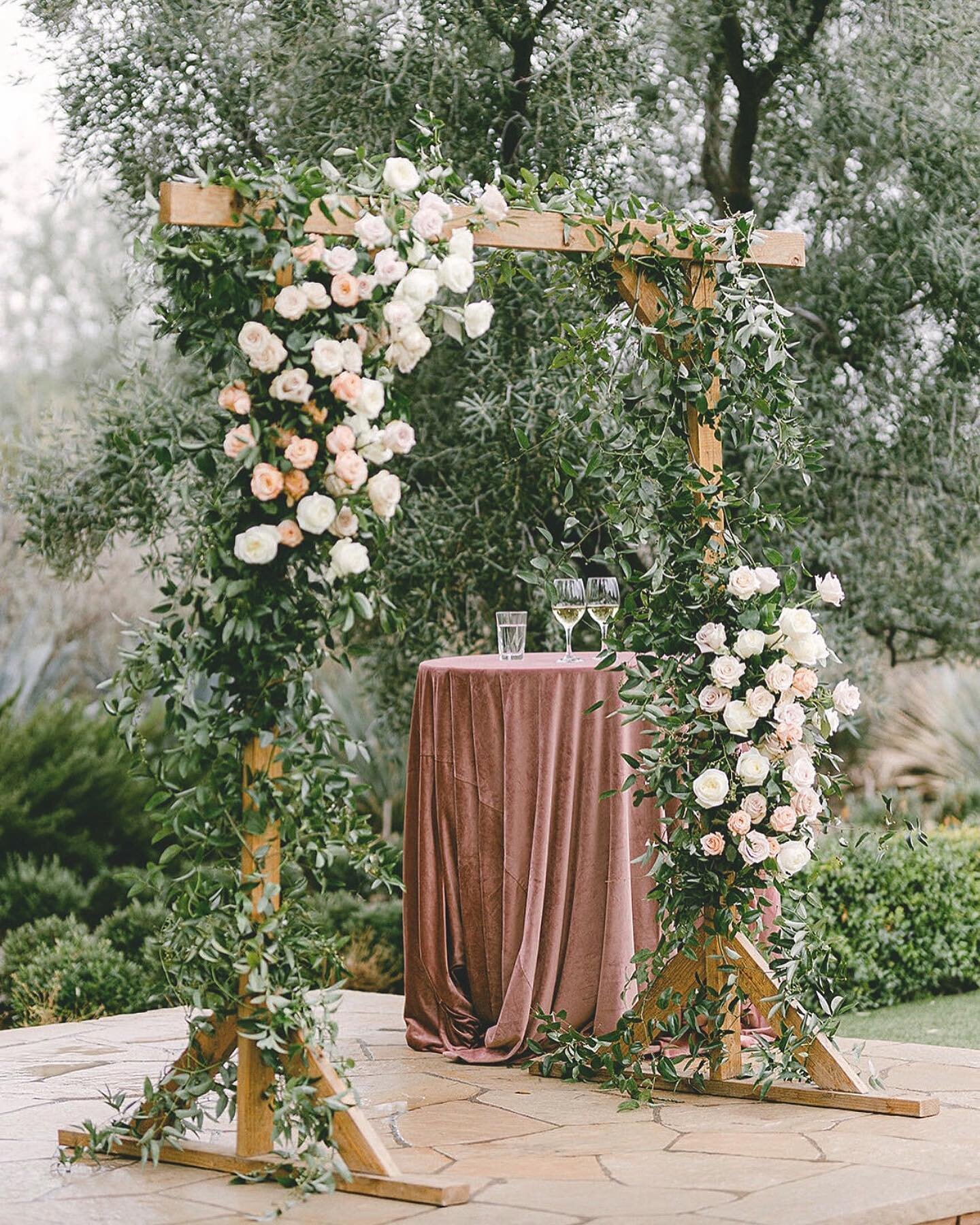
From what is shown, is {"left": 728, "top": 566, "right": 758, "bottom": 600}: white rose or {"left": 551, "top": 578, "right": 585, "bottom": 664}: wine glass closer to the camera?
{"left": 728, "top": 566, "right": 758, "bottom": 600}: white rose

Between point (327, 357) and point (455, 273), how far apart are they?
14.4 inches

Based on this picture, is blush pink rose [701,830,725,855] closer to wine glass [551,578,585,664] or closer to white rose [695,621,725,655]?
white rose [695,621,725,655]

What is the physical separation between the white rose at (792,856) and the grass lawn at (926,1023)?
1.60 metres

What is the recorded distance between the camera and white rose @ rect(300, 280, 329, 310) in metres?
3.32

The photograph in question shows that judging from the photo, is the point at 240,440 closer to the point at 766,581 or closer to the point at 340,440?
the point at 340,440

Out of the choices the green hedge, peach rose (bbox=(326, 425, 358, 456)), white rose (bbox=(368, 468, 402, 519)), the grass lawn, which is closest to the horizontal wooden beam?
peach rose (bbox=(326, 425, 358, 456))

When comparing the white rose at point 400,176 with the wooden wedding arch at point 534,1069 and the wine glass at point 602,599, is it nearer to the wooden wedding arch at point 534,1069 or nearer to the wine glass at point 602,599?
the wooden wedding arch at point 534,1069

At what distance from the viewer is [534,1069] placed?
443cm

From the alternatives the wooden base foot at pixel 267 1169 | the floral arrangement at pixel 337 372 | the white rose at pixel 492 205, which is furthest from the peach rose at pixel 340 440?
the wooden base foot at pixel 267 1169

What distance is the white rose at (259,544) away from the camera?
10.8 ft

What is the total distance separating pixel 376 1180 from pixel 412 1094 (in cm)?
92

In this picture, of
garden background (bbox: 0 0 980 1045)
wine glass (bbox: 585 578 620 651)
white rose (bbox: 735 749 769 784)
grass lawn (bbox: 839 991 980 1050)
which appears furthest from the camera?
garden background (bbox: 0 0 980 1045)

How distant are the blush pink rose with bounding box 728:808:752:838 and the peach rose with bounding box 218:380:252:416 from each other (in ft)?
5.21

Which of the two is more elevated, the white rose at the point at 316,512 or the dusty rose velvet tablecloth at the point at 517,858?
the white rose at the point at 316,512
